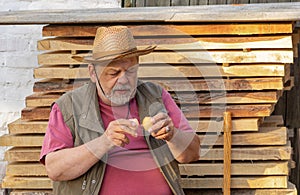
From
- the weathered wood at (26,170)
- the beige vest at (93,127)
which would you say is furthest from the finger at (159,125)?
the weathered wood at (26,170)

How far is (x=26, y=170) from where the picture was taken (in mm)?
5098

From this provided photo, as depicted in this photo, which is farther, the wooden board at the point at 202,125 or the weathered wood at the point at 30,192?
the weathered wood at the point at 30,192

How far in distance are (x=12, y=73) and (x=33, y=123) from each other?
1.06 meters

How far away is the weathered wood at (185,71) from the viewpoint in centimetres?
498

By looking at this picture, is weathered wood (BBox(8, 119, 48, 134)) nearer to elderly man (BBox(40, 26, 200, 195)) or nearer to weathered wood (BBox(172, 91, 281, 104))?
elderly man (BBox(40, 26, 200, 195))

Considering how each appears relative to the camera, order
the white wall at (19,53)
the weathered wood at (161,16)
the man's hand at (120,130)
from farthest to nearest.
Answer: the white wall at (19,53), the weathered wood at (161,16), the man's hand at (120,130)

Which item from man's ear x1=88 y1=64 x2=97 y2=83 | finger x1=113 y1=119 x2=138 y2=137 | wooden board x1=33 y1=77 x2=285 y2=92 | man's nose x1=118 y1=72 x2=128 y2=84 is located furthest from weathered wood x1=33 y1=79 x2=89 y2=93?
finger x1=113 y1=119 x2=138 y2=137

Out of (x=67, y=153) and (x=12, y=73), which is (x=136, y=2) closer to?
(x=12, y=73)

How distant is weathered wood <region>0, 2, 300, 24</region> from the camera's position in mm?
4832

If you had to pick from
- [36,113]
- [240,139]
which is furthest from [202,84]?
[36,113]

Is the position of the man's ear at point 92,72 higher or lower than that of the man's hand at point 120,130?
higher

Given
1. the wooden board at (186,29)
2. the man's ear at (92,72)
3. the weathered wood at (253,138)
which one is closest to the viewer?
the man's ear at (92,72)

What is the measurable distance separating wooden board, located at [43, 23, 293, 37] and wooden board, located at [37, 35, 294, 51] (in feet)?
0.12

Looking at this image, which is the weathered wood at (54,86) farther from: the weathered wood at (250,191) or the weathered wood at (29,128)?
the weathered wood at (250,191)
